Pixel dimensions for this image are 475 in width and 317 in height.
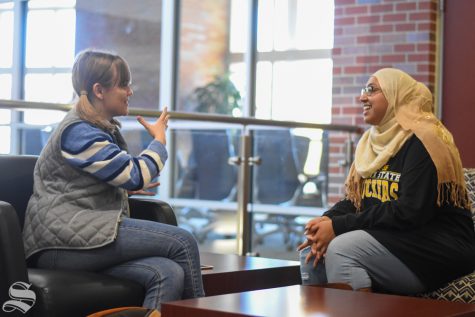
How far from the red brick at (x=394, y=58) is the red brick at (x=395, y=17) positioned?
0.23m

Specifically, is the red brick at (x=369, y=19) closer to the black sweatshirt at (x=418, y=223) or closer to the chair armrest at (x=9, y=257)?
the black sweatshirt at (x=418, y=223)

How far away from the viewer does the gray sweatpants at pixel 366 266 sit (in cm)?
308

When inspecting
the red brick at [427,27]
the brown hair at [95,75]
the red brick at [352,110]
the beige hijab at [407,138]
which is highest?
the red brick at [427,27]

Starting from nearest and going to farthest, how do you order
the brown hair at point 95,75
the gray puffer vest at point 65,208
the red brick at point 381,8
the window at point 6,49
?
the gray puffer vest at point 65,208 → the brown hair at point 95,75 → the red brick at point 381,8 → the window at point 6,49

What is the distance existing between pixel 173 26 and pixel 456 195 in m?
5.04

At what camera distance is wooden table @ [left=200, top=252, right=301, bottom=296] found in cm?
329

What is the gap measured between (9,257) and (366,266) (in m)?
1.26

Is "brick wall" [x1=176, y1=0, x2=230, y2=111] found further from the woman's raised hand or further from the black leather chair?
→ the black leather chair

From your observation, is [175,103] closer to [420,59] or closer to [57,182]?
[420,59]

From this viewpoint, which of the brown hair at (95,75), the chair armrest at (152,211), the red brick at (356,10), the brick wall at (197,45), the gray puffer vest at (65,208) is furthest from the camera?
the brick wall at (197,45)

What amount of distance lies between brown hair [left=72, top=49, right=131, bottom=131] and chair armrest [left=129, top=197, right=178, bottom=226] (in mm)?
440

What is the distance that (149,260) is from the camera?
2904 millimetres

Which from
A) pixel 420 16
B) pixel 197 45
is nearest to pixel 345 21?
pixel 420 16

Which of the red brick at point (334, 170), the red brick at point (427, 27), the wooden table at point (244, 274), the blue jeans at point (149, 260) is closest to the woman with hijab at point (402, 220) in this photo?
the wooden table at point (244, 274)
